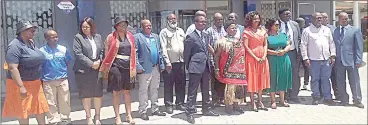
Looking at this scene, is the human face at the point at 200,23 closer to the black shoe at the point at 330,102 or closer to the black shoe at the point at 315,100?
the black shoe at the point at 315,100

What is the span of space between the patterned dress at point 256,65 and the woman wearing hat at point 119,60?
1.90 meters

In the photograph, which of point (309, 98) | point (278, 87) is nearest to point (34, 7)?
point (278, 87)

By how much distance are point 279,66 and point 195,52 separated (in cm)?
162

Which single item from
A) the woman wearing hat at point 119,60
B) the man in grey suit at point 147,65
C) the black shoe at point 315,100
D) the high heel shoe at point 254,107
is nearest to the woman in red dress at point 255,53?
the high heel shoe at point 254,107

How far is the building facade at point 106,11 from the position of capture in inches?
308

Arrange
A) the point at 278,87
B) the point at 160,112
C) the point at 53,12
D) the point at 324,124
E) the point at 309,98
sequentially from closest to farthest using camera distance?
the point at 324,124 < the point at 160,112 < the point at 278,87 < the point at 309,98 < the point at 53,12

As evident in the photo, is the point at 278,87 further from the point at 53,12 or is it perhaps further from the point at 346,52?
the point at 53,12

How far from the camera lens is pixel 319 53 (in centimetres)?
682

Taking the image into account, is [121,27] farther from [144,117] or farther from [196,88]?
[196,88]

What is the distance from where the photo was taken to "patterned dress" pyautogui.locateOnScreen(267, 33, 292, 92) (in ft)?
21.6

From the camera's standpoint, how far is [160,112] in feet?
20.5

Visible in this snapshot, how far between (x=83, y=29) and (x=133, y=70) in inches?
34.7

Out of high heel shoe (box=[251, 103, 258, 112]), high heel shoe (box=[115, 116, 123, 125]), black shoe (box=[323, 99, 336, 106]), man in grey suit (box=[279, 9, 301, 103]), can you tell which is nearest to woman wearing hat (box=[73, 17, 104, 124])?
high heel shoe (box=[115, 116, 123, 125])

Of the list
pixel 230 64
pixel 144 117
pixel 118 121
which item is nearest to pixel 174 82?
pixel 144 117
